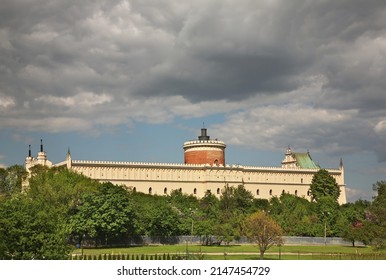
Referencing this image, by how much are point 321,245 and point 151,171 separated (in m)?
55.2

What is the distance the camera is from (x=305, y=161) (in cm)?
13975

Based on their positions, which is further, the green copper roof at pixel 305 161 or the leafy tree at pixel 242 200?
the green copper roof at pixel 305 161

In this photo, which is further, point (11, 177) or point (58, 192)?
Result: point (11, 177)

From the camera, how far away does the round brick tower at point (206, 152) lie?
124750 mm

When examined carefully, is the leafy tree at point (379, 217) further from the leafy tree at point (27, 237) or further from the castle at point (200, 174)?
the castle at point (200, 174)

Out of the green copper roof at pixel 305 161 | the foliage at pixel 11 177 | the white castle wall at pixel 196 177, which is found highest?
the green copper roof at pixel 305 161

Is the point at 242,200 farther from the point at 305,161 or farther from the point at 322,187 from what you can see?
the point at 305,161

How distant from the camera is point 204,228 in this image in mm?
60531

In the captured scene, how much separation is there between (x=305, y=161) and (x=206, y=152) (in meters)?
25.4

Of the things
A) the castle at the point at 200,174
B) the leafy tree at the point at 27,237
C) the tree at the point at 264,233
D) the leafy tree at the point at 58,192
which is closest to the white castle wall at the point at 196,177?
the castle at the point at 200,174

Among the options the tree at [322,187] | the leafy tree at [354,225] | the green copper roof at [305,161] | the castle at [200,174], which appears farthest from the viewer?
the green copper roof at [305,161]

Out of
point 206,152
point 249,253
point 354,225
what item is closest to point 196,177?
point 206,152
